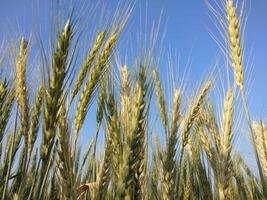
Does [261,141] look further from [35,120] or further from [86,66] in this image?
[35,120]

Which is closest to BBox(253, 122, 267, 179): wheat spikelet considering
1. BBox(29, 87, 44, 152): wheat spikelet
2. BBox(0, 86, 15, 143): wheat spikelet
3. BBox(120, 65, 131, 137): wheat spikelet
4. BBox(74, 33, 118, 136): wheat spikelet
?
BBox(120, 65, 131, 137): wheat spikelet

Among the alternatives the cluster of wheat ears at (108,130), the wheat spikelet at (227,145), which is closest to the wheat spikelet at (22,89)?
the cluster of wheat ears at (108,130)

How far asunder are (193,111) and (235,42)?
76cm

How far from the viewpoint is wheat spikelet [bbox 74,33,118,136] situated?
7.39 ft

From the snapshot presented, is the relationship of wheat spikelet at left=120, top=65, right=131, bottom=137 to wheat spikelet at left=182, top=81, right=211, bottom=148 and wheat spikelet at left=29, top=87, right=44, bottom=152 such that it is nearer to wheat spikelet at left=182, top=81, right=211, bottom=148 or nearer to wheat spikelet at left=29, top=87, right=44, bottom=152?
wheat spikelet at left=29, top=87, right=44, bottom=152

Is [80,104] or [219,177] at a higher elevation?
[80,104]

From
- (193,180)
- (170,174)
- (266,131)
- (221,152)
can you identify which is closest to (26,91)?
(170,174)

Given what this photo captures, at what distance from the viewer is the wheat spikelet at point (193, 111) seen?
2.87 meters

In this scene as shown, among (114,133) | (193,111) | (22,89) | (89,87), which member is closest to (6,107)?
(22,89)

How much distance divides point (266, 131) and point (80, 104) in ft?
8.15

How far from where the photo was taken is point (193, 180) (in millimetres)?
3354

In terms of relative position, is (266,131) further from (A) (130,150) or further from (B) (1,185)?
(B) (1,185)

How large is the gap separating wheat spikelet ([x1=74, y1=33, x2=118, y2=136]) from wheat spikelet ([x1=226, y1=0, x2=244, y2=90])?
0.86m

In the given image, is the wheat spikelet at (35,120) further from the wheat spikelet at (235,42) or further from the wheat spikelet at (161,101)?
the wheat spikelet at (235,42)
